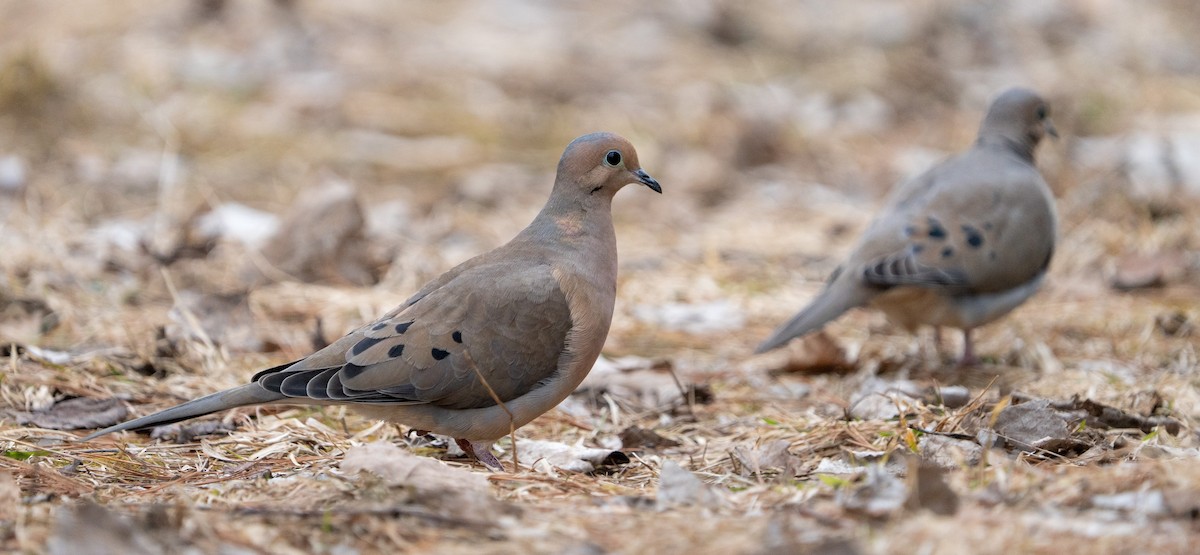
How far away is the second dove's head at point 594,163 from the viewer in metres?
4.12

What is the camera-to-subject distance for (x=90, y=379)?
4211mm

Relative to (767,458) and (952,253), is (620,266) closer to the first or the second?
(952,253)

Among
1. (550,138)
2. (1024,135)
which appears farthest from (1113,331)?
(550,138)

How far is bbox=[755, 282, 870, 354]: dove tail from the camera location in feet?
16.6

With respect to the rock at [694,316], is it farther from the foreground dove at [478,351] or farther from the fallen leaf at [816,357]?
the foreground dove at [478,351]

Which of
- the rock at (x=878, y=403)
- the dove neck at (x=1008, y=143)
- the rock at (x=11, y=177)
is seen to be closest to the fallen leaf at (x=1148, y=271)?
the dove neck at (x=1008, y=143)

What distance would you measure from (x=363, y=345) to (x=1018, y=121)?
3835 millimetres

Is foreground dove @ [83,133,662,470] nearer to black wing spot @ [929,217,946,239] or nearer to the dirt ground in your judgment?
the dirt ground

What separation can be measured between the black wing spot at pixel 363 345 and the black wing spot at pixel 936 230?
2705mm

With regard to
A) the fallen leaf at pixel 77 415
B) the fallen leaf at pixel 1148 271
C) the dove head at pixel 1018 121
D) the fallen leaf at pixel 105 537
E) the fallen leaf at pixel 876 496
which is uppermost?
the dove head at pixel 1018 121

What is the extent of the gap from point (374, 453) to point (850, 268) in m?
2.92

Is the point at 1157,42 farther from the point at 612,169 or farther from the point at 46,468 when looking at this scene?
the point at 46,468

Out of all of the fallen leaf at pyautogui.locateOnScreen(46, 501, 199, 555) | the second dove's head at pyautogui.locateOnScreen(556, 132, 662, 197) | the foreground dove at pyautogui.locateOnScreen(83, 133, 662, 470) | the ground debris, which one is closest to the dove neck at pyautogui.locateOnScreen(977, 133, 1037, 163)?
the second dove's head at pyautogui.locateOnScreen(556, 132, 662, 197)

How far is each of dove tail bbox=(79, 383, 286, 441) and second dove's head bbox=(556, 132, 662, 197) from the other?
47.7 inches
